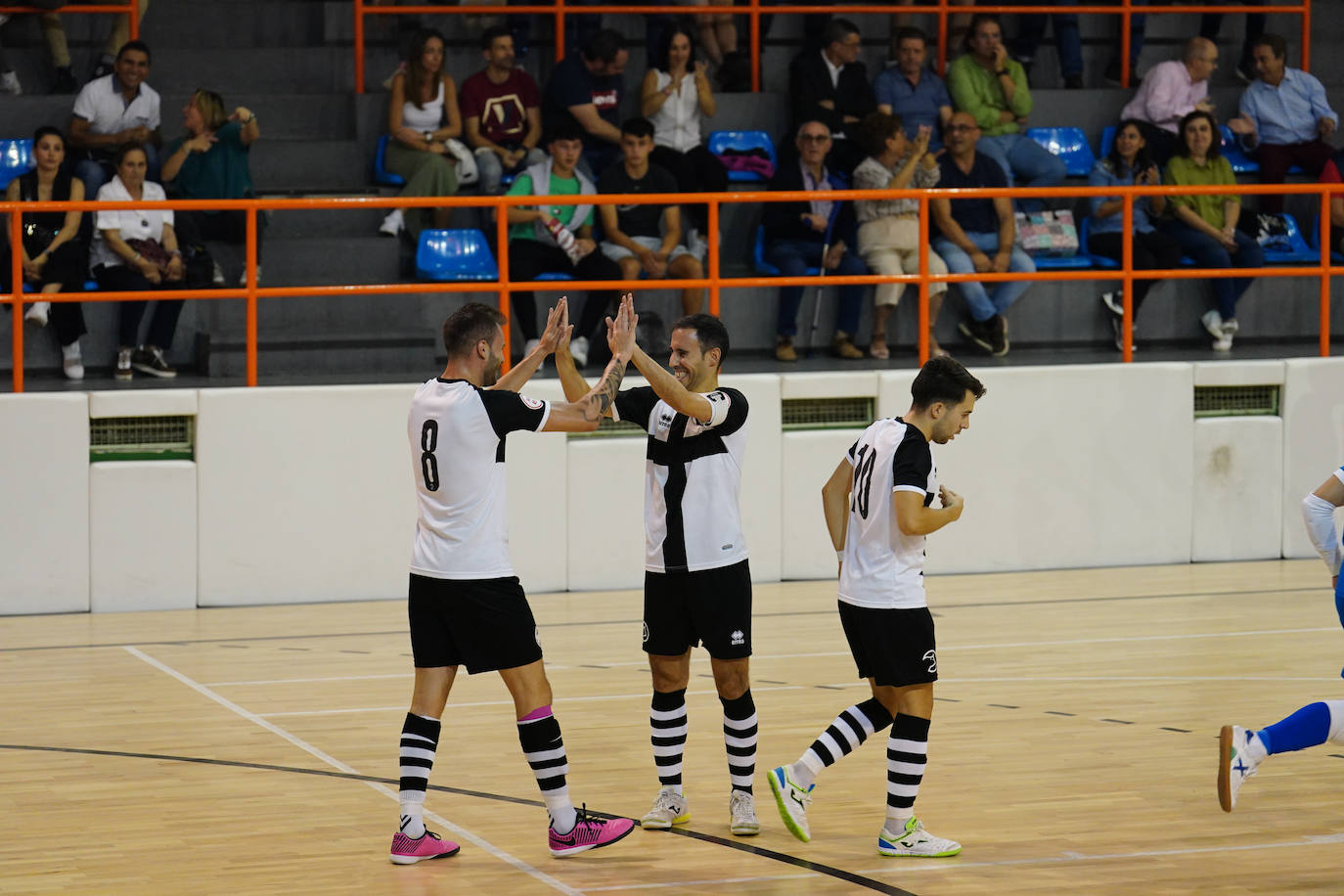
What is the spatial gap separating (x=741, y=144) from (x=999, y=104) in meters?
2.14

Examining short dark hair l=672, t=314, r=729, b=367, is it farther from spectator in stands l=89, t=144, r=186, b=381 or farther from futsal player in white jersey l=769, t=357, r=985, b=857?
spectator in stands l=89, t=144, r=186, b=381

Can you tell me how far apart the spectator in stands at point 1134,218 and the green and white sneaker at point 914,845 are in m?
7.86

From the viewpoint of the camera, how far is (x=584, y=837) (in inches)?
269

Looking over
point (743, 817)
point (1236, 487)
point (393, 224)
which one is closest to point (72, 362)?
point (393, 224)

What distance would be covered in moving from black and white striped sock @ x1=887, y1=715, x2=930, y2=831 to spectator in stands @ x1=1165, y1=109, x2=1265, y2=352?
8585mm

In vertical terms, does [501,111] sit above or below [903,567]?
above

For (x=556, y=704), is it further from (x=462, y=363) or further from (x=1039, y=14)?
(x=1039, y=14)

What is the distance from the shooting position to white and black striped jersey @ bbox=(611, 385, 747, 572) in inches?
278

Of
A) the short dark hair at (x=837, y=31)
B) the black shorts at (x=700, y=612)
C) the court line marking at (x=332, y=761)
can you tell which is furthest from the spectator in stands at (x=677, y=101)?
the black shorts at (x=700, y=612)

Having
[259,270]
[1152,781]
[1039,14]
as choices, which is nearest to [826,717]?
[1152,781]

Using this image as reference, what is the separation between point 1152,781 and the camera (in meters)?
7.88

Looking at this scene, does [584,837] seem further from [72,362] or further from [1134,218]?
[1134,218]

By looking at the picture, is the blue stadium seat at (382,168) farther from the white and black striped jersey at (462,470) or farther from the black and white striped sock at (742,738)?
the black and white striped sock at (742,738)

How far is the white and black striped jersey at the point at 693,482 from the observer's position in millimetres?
7066
